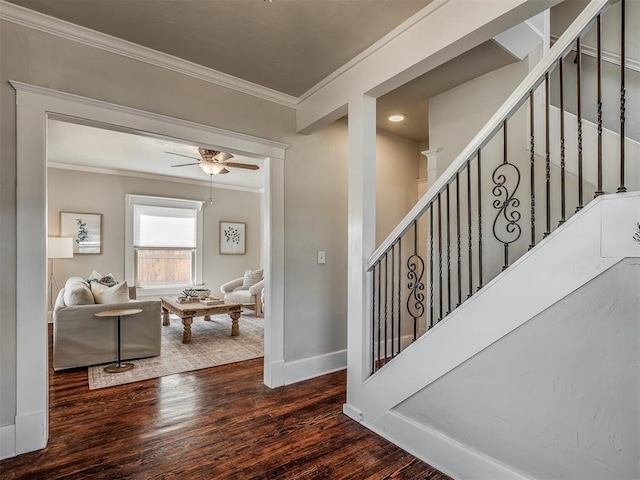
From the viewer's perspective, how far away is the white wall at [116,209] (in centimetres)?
579

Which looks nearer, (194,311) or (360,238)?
(360,238)

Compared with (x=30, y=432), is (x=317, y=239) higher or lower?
higher

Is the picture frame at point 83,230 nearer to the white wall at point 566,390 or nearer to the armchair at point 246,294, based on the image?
the armchair at point 246,294

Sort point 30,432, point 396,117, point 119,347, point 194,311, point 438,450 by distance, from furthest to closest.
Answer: point 194,311 < point 396,117 < point 119,347 < point 30,432 < point 438,450

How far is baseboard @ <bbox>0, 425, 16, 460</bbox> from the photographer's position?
2.02m

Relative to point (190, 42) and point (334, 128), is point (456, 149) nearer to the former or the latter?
point (334, 128)

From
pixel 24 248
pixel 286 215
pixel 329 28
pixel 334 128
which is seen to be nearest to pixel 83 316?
pixel 24 248

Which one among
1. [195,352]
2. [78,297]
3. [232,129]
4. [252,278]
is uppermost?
[232,129]

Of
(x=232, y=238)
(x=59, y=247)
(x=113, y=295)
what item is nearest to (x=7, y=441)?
(x=113, y=295)

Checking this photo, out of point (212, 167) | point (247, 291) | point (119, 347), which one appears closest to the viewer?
point (119, 347)

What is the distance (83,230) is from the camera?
5910 millimetres

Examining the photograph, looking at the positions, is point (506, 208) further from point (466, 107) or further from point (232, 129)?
point (232, 129)

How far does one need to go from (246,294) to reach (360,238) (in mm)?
4367

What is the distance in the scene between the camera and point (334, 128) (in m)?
3.57
